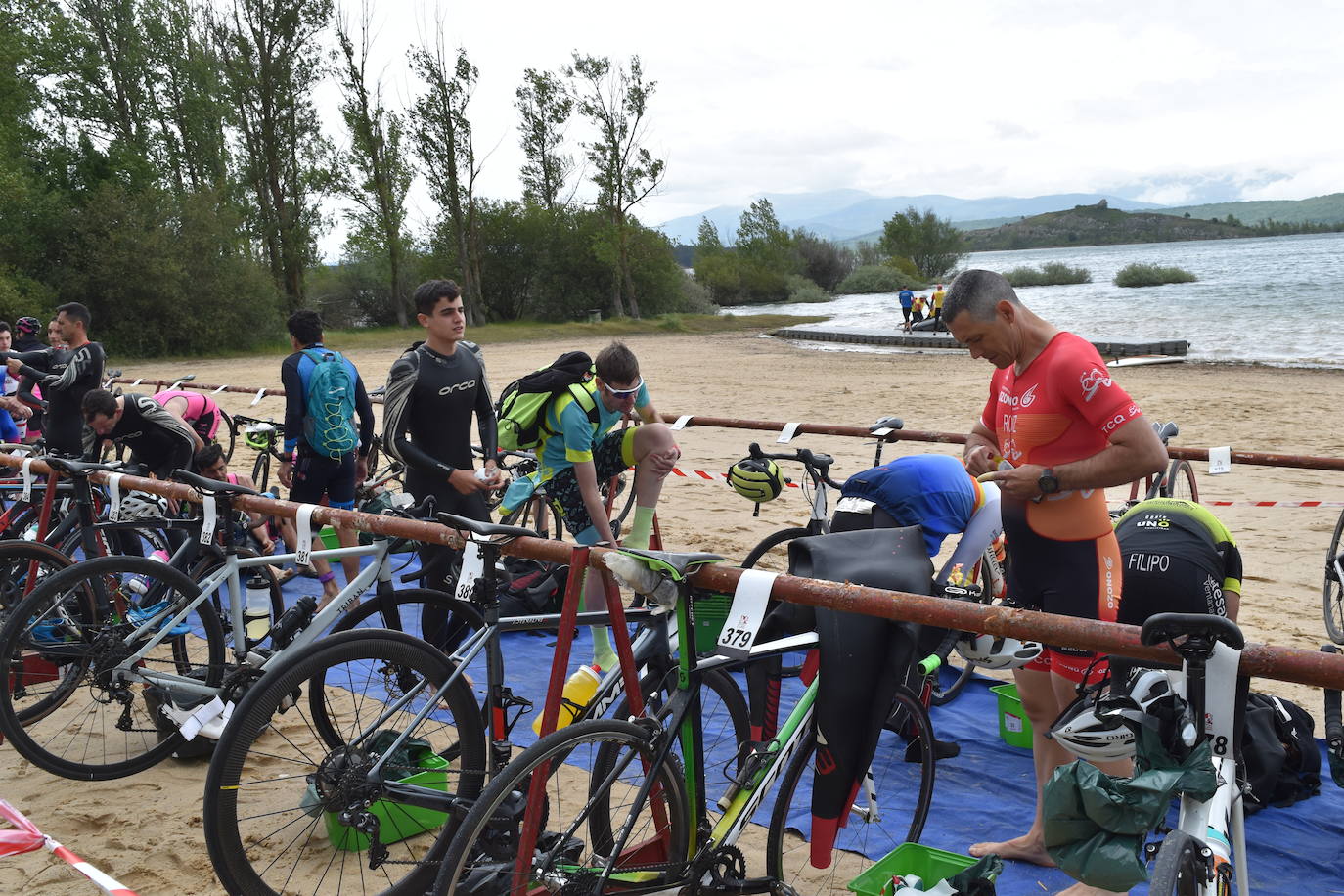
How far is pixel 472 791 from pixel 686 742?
0.78m

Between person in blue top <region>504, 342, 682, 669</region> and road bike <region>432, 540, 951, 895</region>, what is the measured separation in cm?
164

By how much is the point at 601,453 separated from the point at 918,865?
277 centimetres

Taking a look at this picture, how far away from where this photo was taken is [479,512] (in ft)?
17.2

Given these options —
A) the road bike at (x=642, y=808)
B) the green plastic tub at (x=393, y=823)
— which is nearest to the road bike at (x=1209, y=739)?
the road bike at (x=642, y=808)

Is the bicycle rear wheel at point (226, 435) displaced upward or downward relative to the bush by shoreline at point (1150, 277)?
downward

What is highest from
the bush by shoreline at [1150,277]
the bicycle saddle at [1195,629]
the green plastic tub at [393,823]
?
the bush by shoreline at [1150,277]

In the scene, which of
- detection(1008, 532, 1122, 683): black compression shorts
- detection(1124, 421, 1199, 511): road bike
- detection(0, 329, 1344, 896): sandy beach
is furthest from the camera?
detection(1124, 421, 1199, 511): road bike

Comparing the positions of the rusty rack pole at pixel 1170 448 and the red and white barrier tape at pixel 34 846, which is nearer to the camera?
the red and white barrier tape at pixel 34 846

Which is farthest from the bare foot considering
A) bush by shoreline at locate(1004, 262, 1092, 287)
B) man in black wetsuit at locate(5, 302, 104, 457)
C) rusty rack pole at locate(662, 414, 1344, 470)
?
bush by shoreline at locate(1004, 262, 1092, 287)

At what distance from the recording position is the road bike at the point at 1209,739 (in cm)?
184

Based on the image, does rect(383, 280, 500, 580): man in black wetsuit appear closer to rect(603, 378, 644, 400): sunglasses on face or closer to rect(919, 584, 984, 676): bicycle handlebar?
rect(603, 378, 644, 400): sunglasses on face

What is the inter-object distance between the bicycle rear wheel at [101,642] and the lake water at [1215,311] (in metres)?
23.7

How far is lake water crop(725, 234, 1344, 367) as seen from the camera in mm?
26936

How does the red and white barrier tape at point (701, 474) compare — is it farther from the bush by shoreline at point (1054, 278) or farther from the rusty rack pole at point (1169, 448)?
the bush by shoreline at point (1054, 278)
